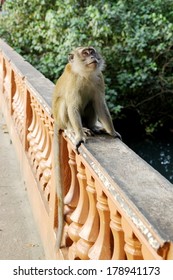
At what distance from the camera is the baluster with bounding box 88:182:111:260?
2021mm

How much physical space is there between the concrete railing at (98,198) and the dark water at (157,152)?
18.8ft

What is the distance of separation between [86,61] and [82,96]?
236mm

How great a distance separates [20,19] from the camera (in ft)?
35.3

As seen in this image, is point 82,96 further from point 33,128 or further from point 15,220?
point 15,220

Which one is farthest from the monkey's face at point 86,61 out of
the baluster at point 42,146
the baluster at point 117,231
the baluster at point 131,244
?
the baluster at point 131,244

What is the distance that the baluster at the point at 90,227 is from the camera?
7.32ft

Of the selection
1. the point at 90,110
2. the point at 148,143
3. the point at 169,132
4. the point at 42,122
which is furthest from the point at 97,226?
the point at 169,132

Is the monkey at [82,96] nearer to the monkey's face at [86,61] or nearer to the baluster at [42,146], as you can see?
the monkey's face at [86,61]

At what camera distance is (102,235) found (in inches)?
83.1

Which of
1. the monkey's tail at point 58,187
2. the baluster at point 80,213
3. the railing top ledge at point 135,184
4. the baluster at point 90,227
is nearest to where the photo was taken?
the railing top ledge at point 135,184

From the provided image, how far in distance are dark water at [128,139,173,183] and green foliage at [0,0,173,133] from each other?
0.42m

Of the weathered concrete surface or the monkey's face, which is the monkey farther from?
the weathered concrete surface

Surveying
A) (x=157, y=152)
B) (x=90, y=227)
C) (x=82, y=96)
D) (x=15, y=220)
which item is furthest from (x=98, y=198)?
(x=157, y=152)
